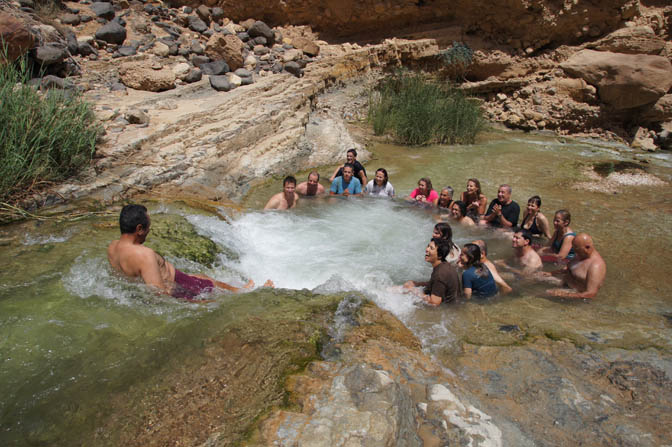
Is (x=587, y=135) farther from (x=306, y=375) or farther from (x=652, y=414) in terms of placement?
(x=306, y=375)

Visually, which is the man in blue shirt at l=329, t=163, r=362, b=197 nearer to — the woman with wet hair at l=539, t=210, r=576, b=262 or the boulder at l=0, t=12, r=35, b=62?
the woman with wet hair at l=539, t=210, r=576, b=262

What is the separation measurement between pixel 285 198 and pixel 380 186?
159 cm

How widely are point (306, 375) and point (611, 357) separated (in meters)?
2.20

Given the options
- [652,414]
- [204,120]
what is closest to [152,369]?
[652,414]

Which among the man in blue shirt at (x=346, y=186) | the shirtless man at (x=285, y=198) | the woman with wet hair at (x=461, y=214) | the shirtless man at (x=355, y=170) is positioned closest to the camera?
the woman with wet hair at (x=461, y=214)

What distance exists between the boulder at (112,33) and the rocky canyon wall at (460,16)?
10.4 ft

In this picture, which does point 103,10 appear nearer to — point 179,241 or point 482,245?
point 179,241

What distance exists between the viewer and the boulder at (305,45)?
11242 mm

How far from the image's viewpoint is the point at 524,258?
191 inches

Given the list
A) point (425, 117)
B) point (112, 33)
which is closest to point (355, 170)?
point (425, 117)

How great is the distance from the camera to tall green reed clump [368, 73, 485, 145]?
9953mm

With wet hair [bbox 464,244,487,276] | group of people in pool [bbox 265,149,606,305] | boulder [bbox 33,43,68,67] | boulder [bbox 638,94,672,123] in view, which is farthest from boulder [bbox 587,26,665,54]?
boulder [bbox 33,43,68,67]

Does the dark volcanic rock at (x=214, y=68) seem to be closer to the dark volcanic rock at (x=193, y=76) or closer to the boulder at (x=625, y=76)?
the dark volcanic rock at (x=193, y=76)

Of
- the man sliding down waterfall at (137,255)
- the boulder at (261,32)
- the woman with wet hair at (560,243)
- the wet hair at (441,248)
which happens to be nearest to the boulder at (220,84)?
the boulder at (261,32)
